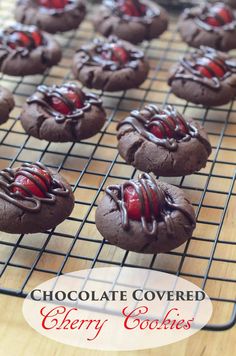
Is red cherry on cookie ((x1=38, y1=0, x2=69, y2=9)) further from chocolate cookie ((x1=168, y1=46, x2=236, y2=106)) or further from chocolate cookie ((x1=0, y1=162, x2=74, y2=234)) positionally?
chocolate cookie ((x1=0, y1=162, x2=74, y2=234))

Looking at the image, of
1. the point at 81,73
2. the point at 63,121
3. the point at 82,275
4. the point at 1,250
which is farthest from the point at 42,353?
the point at 81,73

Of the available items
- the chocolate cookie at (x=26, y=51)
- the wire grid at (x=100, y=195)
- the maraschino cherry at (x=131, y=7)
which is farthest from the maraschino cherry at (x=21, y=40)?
Result: the maraschino cherry at (x=131, y=7)

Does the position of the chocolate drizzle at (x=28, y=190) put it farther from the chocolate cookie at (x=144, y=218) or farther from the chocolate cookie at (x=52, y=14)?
the chocolate cookie at (x=52, y=14)

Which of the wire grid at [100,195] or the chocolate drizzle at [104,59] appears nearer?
the wire grid at [100,195]

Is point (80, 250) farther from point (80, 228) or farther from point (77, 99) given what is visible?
point (77, 99)

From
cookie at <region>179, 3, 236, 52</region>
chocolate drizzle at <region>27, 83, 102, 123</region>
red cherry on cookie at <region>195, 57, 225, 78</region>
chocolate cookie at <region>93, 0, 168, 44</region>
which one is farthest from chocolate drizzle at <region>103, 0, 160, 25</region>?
chocolate drizzle at <region>27, 83, 102, 123</region>

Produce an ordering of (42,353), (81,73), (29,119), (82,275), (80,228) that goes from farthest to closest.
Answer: (81,73) < (29,119) < (80,228) < (82,275) < (42,353)

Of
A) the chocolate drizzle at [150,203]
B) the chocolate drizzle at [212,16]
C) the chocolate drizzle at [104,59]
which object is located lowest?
the chocolate drizzle at [104,59]
